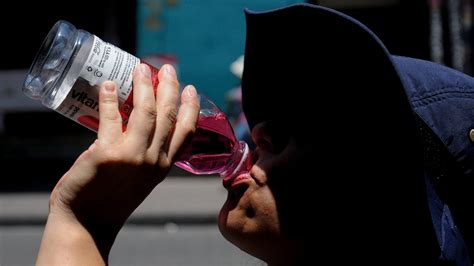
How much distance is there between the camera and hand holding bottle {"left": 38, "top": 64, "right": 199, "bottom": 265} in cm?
122

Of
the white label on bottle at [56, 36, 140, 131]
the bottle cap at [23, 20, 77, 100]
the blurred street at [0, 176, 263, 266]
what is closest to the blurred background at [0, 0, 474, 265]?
the blurred street at [0, 176, 263, 266]

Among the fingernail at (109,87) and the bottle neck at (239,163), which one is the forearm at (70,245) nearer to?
the fingernail at (109,87)

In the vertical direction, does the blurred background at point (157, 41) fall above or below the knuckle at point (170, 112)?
below

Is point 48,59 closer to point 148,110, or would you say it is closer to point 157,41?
point 148,110

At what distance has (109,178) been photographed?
122cm

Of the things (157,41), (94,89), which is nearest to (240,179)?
(94,89)

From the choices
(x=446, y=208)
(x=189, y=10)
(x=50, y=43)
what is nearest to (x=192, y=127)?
(x=446, y=208)

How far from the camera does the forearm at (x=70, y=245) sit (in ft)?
4.04

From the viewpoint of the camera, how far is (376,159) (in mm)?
1359

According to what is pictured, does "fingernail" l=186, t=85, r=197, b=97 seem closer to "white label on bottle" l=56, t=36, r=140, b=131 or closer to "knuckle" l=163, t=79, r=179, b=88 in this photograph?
"knuckle" l=163, t=79, r=179, b=88

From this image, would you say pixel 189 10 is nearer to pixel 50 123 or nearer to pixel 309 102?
pixel 50 123

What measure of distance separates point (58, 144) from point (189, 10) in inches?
110

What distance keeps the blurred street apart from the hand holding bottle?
19.9ft

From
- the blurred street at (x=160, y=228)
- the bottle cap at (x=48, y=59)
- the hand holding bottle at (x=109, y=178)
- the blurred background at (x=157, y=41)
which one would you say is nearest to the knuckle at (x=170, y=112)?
the hand holding bottle at (x=109, y=178)
